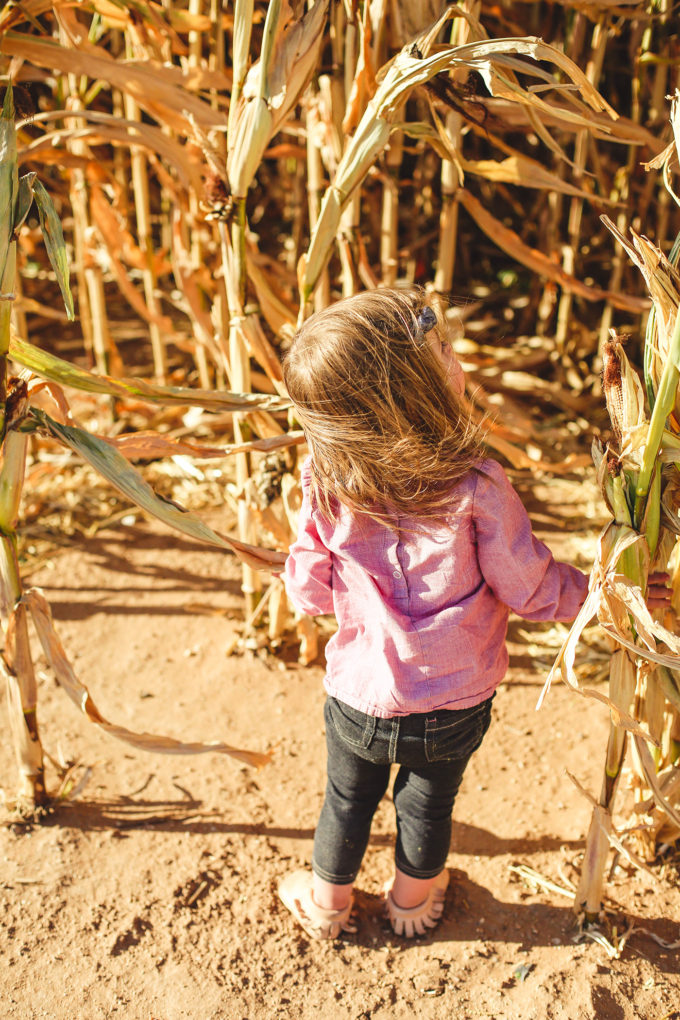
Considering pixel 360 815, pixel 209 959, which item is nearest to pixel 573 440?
pixel 360 815

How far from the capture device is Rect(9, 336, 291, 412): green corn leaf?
5.11 feet

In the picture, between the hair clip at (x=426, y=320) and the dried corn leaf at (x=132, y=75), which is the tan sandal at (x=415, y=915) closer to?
the hair clip at (x=426, y=320)

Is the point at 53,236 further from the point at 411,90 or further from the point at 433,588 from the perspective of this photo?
the point at 433,588

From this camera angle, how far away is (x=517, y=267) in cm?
404

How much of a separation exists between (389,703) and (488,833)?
2.20 feet

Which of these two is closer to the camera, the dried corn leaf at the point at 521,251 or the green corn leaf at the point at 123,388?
the green corn leaf at the point at 123,388

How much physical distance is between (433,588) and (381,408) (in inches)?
11.3

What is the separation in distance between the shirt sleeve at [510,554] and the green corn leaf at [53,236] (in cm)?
72

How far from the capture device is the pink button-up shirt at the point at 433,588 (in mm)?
1293

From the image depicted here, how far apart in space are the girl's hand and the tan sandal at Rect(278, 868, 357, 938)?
79 cm

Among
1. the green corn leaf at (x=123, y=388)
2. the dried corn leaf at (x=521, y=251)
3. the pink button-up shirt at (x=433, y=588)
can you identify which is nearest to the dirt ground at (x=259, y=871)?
the pink button-up shirt at (x=433, y=588)

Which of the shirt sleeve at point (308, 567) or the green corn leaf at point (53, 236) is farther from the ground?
the green corn leaf at point (53, 236)

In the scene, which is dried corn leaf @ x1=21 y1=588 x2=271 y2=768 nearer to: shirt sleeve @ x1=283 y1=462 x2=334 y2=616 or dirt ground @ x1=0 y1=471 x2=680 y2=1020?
dirt ground @ x1=0 y1=471 x2=680 y2=1020

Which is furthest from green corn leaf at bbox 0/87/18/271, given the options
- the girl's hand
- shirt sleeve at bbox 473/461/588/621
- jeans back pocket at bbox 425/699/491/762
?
the girl's hand
